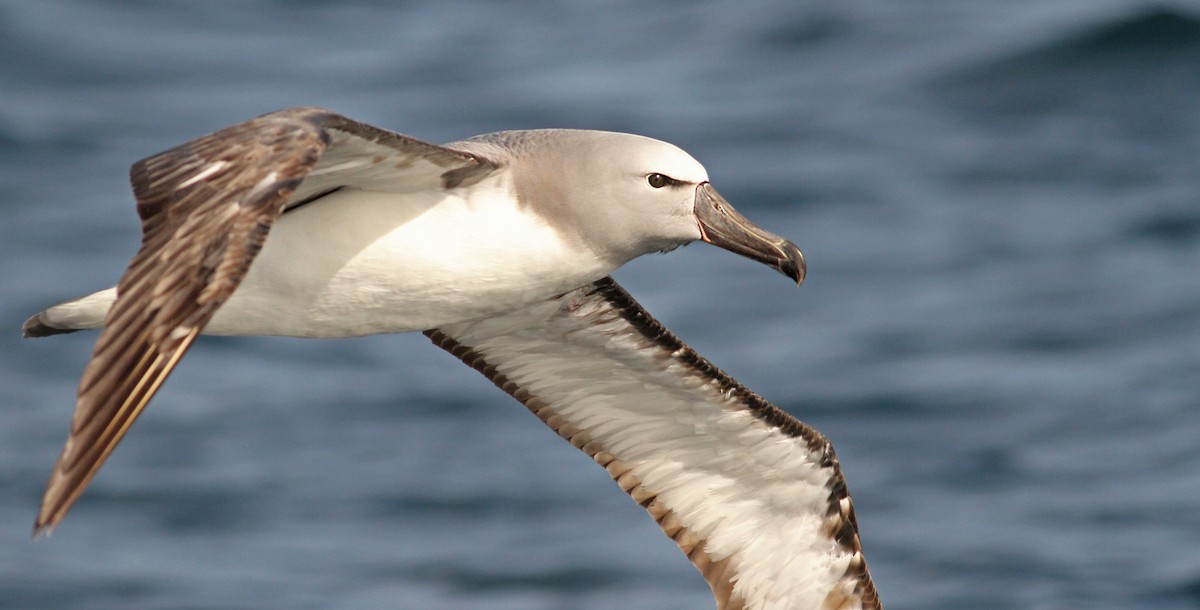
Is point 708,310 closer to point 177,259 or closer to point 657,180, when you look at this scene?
point 657,180

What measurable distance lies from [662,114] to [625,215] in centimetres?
2385

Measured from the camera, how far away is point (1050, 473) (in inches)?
981

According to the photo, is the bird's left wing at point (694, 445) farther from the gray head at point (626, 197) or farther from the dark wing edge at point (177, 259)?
the dark wing edge at point (177, 259)

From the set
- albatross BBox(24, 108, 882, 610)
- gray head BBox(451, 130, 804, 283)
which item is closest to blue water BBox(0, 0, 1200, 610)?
albatross BBox(24, 108, 882, 610)

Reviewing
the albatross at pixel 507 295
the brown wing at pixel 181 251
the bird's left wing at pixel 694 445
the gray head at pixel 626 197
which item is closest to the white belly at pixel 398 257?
the albatross at pixel 507 295

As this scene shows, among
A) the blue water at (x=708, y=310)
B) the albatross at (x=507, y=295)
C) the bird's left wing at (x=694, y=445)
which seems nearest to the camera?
the albatross at (x=507, y=295)

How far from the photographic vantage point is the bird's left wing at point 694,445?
11.5 m

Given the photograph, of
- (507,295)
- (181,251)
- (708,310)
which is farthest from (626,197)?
(708,310)

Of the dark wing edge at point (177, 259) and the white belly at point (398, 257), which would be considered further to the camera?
the white belly at point (398, 257)

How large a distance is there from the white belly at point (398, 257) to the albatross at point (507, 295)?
0.03ft

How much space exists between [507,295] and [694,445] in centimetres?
267

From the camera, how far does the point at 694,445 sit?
11930 mm

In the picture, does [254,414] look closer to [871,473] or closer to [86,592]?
[86,592]

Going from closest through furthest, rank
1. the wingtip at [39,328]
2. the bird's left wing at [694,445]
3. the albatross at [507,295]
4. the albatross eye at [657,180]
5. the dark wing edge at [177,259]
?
the dark wing edge at [177,259], the albatross at [507,295], the albatross eye at [657,180], the wingtip at [39,328], the bird's left wing at [694,445]
